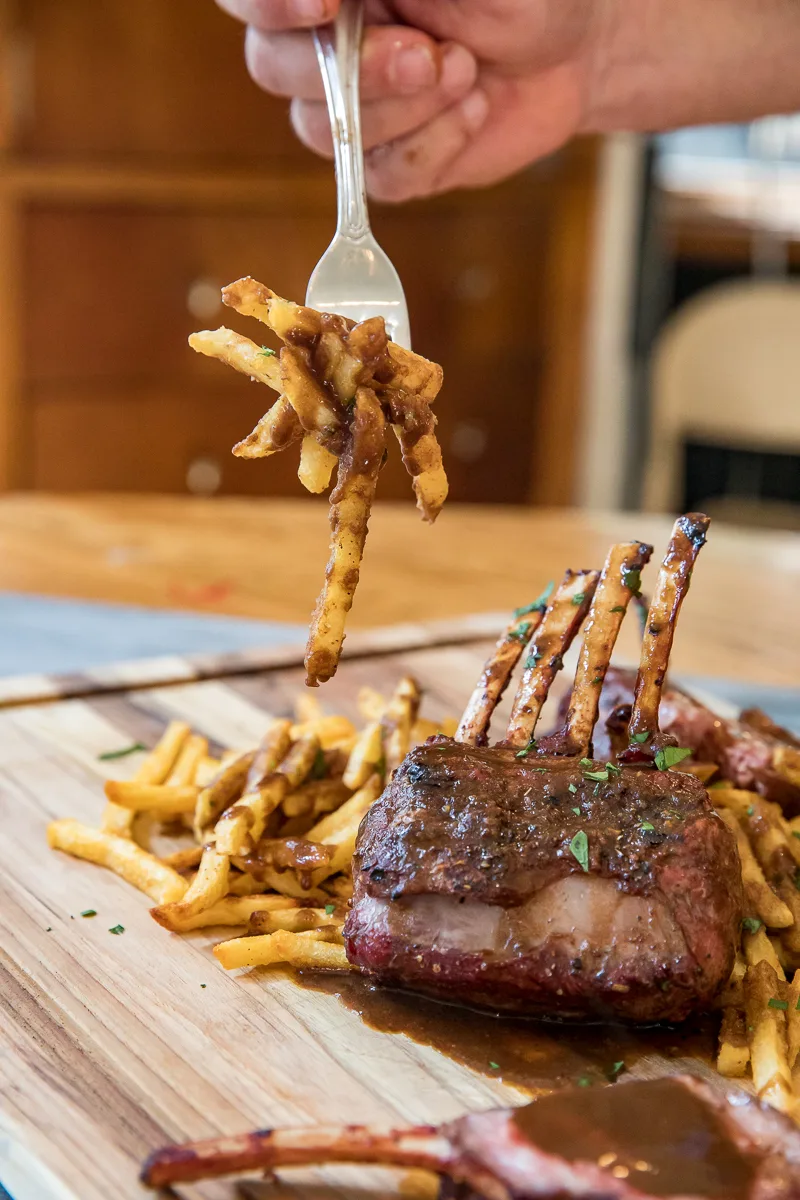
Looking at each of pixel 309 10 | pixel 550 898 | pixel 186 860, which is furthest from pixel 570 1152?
pixel 309 10

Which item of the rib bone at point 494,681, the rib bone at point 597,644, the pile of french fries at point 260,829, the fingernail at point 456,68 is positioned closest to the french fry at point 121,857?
the pile of french fries at point 260,829

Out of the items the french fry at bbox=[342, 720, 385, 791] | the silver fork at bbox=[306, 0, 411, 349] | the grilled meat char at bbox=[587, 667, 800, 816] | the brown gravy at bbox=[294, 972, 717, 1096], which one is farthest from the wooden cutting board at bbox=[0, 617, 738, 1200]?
the silver fork at bbox=[306, 0, 411, 349]

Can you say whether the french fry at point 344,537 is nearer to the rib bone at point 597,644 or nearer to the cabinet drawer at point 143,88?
the rib bone at point 597,644

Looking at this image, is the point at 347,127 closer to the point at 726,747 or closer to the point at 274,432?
the point at 274,432

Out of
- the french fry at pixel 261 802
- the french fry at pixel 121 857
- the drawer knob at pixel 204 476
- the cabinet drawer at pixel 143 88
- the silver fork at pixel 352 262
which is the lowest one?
the french fry at pixel 121 857

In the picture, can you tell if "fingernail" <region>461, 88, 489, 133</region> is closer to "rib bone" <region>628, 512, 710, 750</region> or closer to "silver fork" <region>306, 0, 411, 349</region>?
"silver fork" <region>306, 0, 411, 349</region>

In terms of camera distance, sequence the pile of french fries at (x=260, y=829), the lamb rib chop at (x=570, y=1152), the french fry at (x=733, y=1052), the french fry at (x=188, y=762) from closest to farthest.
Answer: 1. the lamb rib chop at (x=570, y=1152)
2. the french fry at (x=733, y=1052)
3. the pile of french fries at (x=260, y=829)
4. the french fry at (x=188, y=762)

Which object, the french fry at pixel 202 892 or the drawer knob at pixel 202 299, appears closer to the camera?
the french fry at pixel 202 892
